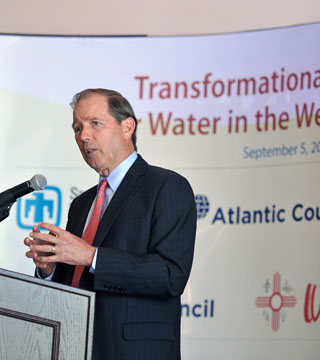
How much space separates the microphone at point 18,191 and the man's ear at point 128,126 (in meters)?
0.53

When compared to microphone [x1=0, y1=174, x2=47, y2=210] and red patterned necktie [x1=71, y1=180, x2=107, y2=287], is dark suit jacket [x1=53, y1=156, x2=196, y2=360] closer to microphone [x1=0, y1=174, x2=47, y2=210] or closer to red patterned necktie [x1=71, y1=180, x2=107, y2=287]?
red patterned necktie [x1=71, y1=180, x2=107, y2=287]

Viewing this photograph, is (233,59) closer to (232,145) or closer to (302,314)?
(232,145)

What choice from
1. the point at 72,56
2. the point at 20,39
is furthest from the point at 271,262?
the point at 20,39

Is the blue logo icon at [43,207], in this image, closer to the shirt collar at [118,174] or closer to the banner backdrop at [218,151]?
the banner backdrop at [218,151]

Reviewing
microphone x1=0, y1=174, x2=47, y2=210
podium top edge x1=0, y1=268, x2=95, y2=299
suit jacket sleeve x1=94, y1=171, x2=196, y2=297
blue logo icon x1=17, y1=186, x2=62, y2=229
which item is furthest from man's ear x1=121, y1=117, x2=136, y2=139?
blue logo icon x1=17, y1=186, x2=62, y2=229

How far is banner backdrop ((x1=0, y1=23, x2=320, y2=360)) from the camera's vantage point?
4.07m

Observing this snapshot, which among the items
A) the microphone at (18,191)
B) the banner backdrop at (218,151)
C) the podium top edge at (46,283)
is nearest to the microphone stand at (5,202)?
the microphone at (18,191)

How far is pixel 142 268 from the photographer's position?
2.27 metres

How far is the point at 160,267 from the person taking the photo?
7.50 ft

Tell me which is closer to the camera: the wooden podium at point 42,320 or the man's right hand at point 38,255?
the wooden podium at point 42,320

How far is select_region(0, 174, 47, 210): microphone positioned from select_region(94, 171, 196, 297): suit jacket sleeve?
286 millimetres

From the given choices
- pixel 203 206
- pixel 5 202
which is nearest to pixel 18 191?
pixel 5 202

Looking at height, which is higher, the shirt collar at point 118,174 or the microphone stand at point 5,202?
Answer: the shirt collar at point 118,174

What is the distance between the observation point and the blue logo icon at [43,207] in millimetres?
4520
